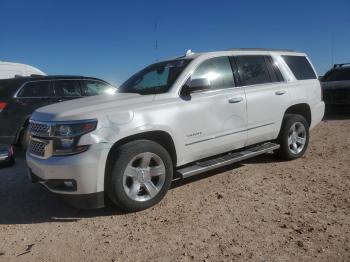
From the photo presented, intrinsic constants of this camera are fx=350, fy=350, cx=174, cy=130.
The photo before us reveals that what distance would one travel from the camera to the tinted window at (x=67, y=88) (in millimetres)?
7996

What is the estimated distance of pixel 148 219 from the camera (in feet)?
13.1

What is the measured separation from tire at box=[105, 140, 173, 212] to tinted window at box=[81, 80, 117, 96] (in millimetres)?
4746

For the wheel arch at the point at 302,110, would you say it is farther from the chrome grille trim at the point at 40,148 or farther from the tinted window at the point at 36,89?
the tinted window at the point at 36,89

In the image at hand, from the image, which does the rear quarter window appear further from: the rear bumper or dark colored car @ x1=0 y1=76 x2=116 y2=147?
the rear bumper

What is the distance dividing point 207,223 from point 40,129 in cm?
220

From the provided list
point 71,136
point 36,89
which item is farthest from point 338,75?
point 71,136

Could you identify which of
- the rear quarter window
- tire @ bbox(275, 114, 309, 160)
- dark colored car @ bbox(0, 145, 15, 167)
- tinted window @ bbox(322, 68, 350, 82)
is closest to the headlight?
dark colored car @ bbox(0, 145, 15, 167)

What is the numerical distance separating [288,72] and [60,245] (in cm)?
457

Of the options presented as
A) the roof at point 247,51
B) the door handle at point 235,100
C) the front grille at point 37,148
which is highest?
the roof at point 247,51

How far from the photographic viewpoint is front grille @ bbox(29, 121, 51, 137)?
395 cm

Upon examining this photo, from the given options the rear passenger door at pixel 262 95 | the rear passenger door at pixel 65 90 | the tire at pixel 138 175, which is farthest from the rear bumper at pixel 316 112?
the rear passenger door at pixel 65 90

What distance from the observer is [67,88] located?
8.21 m

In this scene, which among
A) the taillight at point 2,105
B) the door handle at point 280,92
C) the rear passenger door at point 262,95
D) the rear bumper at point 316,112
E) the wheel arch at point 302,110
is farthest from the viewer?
the taillight at point 2,105

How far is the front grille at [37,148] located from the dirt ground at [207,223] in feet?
2.55
